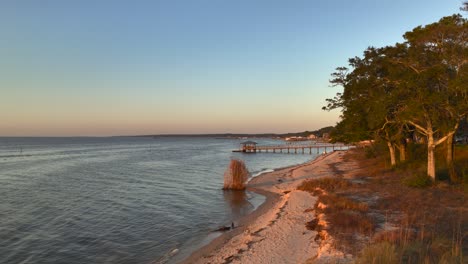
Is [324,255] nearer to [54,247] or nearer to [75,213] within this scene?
[54,247]

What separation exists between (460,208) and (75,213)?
75.0 feet

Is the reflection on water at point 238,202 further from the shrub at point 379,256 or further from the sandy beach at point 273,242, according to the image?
the shrub at point 379,256

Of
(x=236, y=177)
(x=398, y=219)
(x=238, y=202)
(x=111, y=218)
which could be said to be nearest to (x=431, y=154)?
(x=398, y=219)

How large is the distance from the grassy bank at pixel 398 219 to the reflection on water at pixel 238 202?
5.13m

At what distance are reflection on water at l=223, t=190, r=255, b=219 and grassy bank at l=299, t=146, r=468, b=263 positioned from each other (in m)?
5.13

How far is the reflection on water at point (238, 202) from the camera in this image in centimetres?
2244

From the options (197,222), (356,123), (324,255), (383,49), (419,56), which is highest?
(383,49)

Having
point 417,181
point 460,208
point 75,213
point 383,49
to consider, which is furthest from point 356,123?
point 75,213

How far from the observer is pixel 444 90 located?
20.6 metres

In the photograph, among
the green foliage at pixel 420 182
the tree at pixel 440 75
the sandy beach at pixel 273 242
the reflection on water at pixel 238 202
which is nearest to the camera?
the sandy beach at pixel 273 242

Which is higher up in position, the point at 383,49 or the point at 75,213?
the point at 383,49

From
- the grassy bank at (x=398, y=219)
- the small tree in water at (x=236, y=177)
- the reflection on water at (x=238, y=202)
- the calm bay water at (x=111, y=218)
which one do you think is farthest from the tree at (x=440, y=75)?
the small tree in water at (x=236, y=177)

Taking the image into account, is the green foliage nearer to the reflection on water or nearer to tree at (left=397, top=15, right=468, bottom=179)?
tree at (left=397, top=15, right=468, bottom=179)

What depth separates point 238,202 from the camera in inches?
1011
